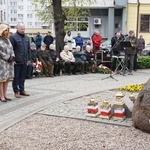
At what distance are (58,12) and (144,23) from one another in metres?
17.4

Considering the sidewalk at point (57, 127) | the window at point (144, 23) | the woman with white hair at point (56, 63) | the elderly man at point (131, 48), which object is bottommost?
the sidewalk at point (57, 127)

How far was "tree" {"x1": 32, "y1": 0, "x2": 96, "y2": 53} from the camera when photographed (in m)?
16.6

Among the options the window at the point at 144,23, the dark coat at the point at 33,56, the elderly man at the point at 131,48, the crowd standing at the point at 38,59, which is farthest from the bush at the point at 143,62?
the window at the point at 144,23

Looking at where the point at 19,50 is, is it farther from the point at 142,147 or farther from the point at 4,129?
the point at 142,147

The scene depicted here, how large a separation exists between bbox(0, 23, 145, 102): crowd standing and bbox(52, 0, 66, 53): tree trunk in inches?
34.5

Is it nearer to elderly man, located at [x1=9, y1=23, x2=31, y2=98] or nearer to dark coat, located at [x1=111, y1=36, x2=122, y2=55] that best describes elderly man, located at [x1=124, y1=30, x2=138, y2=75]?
dark coat, located at [x1=111, y1=36, x2=122, y2=55]

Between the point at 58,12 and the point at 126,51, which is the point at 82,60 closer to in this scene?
the point at 126,51

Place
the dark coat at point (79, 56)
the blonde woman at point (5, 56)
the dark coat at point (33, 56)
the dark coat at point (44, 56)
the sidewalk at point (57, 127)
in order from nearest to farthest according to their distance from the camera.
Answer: the sidewalk at point (57, 127)
the blonde woman at point (5, 56)
the dark coat at point (33, 56)
the dark coat at point (44, 56)
the dark coat at point (79, 56)

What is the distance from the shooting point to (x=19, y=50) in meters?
8.74

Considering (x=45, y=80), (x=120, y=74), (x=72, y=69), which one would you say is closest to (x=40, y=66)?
(x=45, y=80)

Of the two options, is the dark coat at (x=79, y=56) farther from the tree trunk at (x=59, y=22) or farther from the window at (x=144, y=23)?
the window at (x=144, y=23)

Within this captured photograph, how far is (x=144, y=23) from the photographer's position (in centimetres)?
3216

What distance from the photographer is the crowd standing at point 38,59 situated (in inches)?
330

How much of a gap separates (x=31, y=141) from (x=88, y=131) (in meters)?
1.10
